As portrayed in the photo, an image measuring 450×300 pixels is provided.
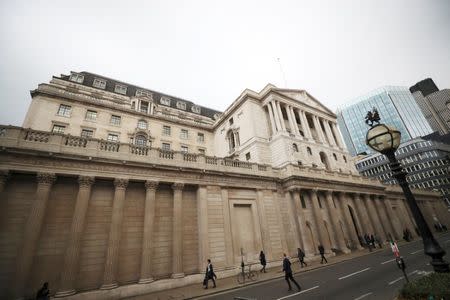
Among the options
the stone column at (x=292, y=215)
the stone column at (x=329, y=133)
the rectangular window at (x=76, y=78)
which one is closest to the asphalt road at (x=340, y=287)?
the stone column at (x=292, y=215)

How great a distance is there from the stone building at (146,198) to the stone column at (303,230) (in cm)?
11

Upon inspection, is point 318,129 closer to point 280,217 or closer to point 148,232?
point 280,217

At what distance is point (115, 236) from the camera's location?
1337cm

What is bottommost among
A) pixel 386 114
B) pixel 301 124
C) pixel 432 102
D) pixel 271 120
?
pixel 271 120

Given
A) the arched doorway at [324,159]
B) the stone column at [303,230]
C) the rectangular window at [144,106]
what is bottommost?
the stone column at [303,230]

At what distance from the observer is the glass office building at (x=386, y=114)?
13062 cm

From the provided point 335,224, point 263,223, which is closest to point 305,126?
point 335,224

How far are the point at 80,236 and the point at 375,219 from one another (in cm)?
3549

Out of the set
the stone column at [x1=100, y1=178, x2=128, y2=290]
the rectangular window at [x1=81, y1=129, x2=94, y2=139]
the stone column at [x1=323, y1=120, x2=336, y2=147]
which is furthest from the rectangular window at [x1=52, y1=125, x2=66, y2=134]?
the stone column at [x1=323, y1=120, x2=336, y2=147]

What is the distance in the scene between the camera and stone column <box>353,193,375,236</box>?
28.3 meters

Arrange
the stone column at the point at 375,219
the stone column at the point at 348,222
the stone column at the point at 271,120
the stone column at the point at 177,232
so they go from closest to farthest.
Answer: the stone column at the point at 177,232
the stone column at the point at 348,222
the stone column at the point at 375,219
the stone column at the point at 271,120

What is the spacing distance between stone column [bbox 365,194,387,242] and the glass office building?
11487cm

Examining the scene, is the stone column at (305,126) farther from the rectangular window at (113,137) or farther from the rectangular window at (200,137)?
the rectangular window at (113,137)

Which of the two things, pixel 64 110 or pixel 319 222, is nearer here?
pixel 319 222
